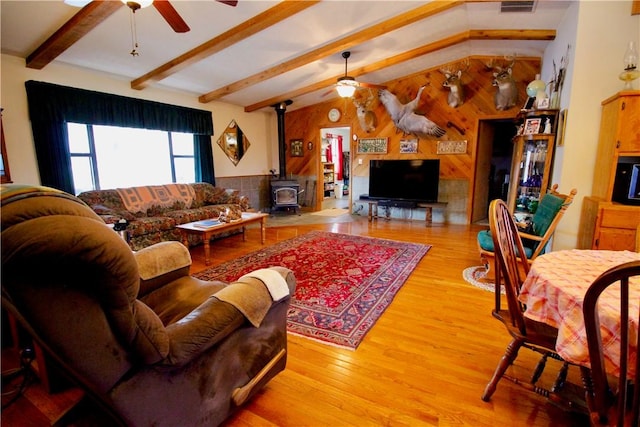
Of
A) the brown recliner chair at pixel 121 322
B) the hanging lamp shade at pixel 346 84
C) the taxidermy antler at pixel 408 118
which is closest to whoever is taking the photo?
the brown recliner chair at pixel 121 322

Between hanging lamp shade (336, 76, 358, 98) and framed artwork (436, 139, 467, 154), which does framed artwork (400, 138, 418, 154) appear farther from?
hanging lamp shade (336, 76, 358, 98)

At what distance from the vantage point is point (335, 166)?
10492mm

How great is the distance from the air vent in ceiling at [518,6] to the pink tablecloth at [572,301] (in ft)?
11.2

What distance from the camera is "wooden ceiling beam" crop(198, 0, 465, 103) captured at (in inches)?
137

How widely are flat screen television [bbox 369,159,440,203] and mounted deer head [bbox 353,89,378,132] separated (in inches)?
32.6

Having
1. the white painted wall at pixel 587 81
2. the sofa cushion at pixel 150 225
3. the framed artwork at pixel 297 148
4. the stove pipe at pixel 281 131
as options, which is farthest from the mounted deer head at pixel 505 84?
the sofa cushion at pixel 150 225

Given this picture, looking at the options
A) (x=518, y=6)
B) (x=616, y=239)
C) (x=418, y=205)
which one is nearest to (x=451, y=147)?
(x=418, y=205)

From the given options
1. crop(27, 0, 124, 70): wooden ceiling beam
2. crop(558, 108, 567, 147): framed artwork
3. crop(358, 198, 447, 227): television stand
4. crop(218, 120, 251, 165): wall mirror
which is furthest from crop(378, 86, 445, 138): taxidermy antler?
crop(27, 0, 124, 70): wooden ceiling beam

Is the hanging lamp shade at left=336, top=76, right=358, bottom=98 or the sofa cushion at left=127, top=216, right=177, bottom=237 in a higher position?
the hanging lamp shade at left=336, top=76, right=358, bottom=98

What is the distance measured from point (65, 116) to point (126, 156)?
1.03 meters

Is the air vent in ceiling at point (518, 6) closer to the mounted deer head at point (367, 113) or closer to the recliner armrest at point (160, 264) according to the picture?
the mounted deer head at point (367, 113)

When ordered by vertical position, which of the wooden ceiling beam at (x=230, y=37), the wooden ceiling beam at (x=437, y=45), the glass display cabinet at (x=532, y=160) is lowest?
the glass display cabinet at (x=532, y=160)

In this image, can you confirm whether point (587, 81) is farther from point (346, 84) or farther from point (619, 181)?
point (346, 84)

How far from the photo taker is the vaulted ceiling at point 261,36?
119 inches
